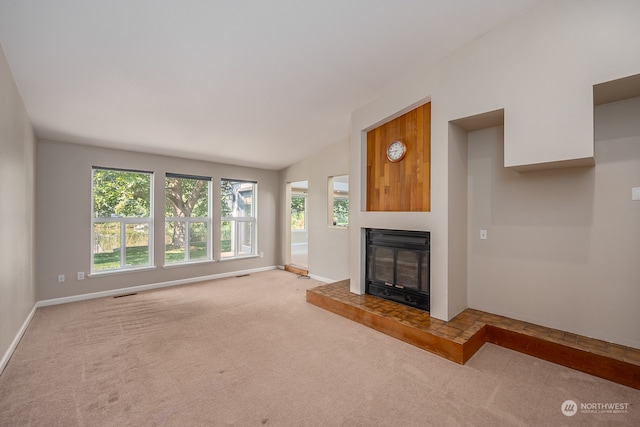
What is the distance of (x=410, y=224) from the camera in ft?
10.8

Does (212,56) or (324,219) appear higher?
(212,56)

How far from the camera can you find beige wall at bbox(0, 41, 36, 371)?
90.7 inches

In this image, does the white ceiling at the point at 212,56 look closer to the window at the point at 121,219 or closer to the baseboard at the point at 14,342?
the window at the point at 121,219

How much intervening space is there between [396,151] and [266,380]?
285cm

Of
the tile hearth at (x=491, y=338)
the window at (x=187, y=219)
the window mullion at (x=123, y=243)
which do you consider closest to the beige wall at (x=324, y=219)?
the tile hearth at (x=491, y=338)

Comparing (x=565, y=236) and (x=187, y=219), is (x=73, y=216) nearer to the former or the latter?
(x=187, y=219)

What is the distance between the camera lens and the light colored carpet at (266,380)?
181 cm

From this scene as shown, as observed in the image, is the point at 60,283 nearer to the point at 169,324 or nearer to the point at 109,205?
the point at 109,205

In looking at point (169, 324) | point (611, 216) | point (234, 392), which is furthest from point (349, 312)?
point (611, 216)

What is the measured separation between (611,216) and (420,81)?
7.30 feet

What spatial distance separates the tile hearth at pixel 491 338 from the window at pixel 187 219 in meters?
3.32

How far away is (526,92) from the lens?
248 centimetres

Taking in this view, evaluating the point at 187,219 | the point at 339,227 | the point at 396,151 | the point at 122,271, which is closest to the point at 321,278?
the point at 339,227

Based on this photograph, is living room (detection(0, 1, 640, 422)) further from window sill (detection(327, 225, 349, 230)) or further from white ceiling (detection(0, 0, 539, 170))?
window sill (detection(327, 225, 349, 230))
